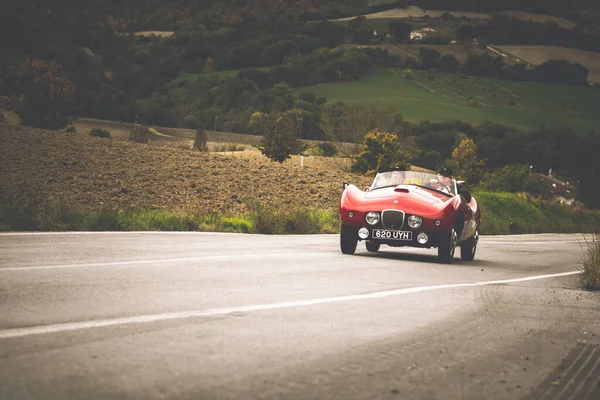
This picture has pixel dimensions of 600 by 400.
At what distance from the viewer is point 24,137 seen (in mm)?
43062

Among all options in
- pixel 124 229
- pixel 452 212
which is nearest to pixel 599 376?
pixel 452 212

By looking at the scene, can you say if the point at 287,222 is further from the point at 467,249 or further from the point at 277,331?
the point at 277,331

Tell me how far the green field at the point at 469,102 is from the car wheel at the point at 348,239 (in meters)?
147

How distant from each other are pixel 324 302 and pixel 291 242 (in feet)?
34.3

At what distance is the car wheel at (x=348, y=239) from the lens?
16.4 m

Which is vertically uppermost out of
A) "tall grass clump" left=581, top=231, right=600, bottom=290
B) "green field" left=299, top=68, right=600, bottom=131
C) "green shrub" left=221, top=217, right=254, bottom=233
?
"tall grass clump" left=581, top=231, right=600, bottom=290

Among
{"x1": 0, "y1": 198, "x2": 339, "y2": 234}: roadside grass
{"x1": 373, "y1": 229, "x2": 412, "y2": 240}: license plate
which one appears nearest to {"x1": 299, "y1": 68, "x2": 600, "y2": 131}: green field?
{"x1": 0, "y1": 198, "x2": 339, "y2": 234}: roadside grass

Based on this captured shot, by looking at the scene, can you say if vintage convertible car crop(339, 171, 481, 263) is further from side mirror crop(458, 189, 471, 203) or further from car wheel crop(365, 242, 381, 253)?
car wheel crop(365, 242, 381, 253)

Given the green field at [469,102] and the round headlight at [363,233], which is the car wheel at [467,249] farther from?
the green field at [469,102]

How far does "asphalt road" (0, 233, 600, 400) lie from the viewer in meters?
5.34

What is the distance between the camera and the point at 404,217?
15945 millimetres

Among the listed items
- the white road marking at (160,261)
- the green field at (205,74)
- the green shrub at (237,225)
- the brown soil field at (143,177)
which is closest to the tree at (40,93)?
the brown soil field at (143,177)

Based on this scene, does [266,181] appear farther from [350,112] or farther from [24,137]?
[350,112]

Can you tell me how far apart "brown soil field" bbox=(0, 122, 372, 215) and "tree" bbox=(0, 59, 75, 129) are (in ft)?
58.6
